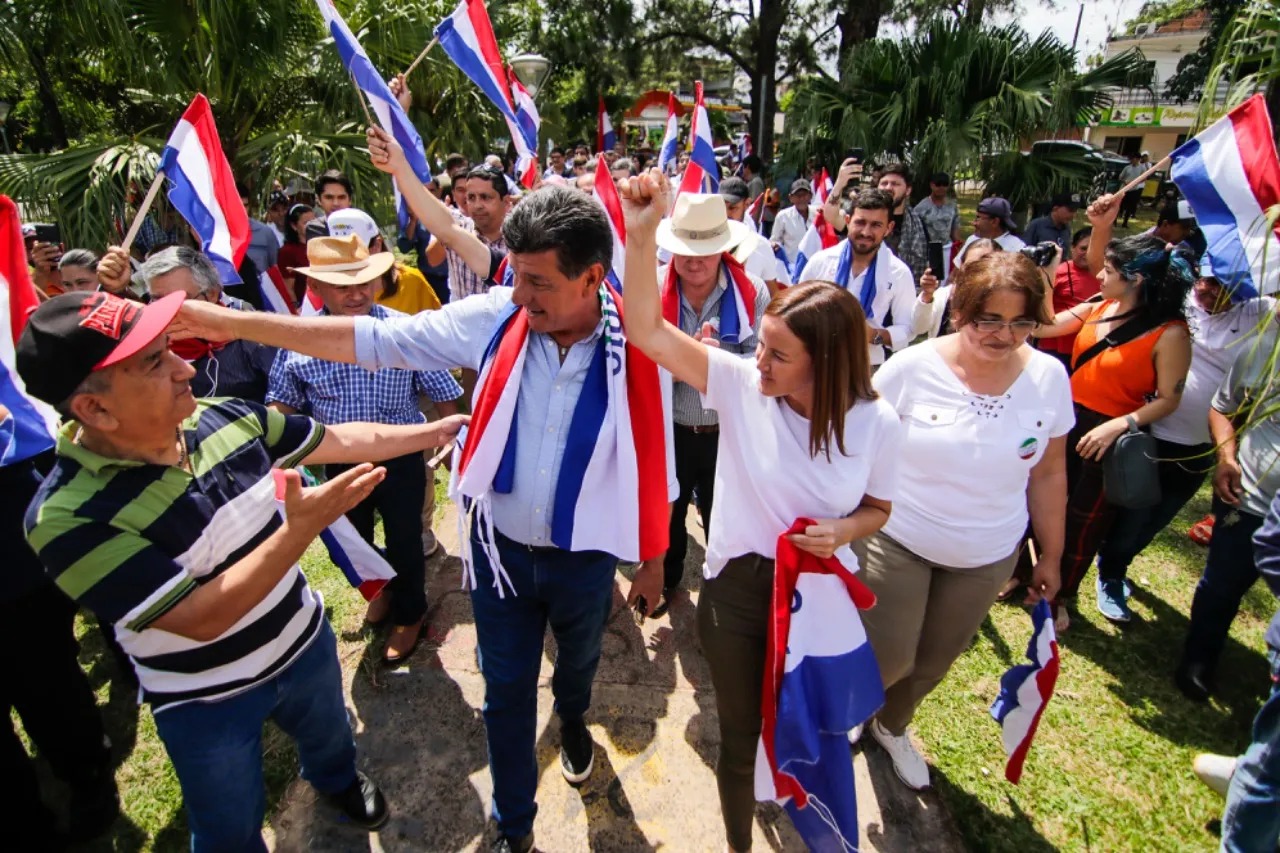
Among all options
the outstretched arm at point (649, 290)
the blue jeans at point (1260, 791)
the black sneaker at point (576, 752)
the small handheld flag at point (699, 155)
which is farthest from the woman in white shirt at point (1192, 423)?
the small handheld flag at point (699, 155)

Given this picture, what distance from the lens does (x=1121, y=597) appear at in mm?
3756

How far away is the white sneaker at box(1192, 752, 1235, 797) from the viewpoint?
2645mm

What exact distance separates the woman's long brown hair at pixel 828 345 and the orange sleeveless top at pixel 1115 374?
1.93 metres

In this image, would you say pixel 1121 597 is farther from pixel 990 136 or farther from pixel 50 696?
pixel 990 136

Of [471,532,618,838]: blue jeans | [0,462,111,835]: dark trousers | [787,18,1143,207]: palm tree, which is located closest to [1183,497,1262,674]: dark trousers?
[471,532,618,838]: blue jeans

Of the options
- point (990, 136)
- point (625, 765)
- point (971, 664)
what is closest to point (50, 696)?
point (625, 765)

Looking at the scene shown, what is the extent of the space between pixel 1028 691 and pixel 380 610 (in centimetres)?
289

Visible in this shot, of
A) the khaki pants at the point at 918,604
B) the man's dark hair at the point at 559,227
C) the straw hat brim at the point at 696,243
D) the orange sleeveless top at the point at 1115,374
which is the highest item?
the man's dark hair at the point at 559,227

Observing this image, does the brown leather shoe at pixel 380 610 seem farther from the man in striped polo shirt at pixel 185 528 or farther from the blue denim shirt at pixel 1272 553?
the blue denim shirt at pixel 1272 553

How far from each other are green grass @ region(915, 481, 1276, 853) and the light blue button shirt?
202 cm

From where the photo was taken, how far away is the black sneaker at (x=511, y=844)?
232 cm

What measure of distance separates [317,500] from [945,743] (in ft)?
8.81

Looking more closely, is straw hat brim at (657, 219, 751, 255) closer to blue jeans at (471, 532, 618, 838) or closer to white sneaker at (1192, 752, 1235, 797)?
blue jeans at (471, 532, 618, 838)

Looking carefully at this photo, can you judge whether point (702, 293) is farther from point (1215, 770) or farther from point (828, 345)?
point (1215, 770)
